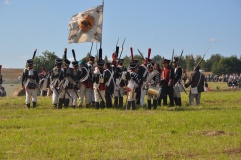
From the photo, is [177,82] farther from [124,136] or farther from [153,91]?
[124,136]

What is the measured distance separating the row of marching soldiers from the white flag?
2271mm

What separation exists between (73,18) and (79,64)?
4.11 m

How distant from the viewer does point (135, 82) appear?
16.2m

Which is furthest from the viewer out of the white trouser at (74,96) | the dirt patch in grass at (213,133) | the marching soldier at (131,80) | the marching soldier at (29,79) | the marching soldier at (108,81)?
the white trouser at (74,96)

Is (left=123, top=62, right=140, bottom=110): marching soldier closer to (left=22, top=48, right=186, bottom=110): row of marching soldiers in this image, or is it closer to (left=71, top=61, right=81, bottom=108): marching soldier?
(left=22, top=48, right=186, bottom=110): row of marching soldiers

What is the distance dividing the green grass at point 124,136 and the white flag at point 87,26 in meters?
6.67

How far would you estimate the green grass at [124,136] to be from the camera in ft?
28.2

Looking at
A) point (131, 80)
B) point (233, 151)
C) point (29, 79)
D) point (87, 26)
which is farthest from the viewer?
point (87, 26)

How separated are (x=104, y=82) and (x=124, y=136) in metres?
6.84

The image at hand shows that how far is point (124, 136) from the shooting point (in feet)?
34.3

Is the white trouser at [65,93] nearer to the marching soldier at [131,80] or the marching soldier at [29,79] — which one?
the marching soldier at [29,79]

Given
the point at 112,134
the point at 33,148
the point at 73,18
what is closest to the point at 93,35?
the point at 73,18

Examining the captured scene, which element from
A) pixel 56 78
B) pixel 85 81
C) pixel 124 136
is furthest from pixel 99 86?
pixel 124 136

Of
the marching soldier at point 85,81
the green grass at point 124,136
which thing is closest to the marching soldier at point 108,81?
the marching soldier at point 85,81
